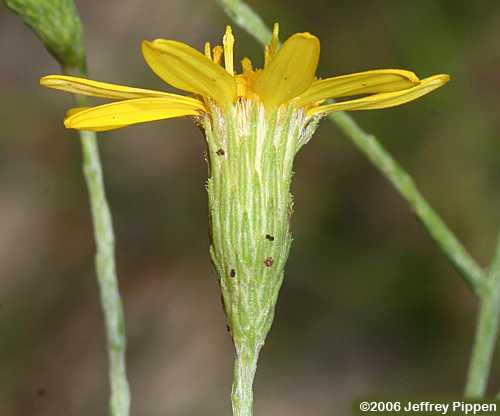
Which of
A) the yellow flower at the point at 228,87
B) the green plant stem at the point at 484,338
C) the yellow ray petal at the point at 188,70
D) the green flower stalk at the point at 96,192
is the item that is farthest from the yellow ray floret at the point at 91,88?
the green plant stem at the point at 484,338

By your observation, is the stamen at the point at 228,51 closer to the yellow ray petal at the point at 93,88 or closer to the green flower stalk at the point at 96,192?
the yellow ray petal at the point at 93,88

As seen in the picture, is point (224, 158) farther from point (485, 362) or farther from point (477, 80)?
point (477, 80)

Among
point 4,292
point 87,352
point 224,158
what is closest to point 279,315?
point 87,352

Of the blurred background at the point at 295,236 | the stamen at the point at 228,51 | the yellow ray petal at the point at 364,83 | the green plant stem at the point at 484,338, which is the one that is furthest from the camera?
the blurred background at the point at 295,236

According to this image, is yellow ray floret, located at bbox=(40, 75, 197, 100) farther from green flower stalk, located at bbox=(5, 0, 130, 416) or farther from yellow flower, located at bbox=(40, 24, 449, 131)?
green flower stalk, located at bbox=(5, 0, 130, 416)

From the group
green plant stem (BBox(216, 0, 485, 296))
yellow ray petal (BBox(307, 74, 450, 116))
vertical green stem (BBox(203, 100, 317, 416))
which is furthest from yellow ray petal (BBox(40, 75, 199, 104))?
green plant stem (BBox(216, 0, 485, 296))

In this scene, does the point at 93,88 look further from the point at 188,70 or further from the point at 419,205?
the point at 419,205

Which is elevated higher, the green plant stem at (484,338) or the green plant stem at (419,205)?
the green plant stem at (419,205)
